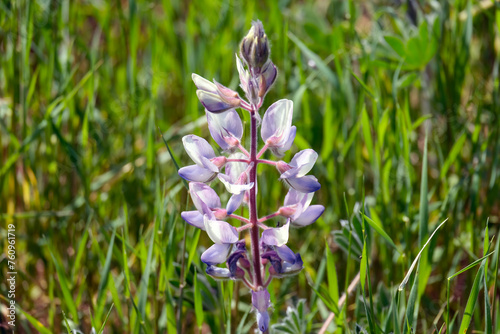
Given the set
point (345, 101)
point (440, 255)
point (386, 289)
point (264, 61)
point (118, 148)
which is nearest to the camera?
point (264, 61)

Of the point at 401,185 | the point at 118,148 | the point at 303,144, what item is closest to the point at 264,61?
the point at 303,144

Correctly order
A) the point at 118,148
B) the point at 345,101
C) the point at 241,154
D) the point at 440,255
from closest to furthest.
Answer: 1. the point at 241,154
2. the point at 440,255
3. the point at 345,101
4. the point at 118,148

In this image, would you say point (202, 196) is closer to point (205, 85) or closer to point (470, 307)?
point (205, 85)

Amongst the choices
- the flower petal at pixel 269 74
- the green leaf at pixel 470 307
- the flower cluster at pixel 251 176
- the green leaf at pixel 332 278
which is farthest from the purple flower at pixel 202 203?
the green leaf at pixel 470 307

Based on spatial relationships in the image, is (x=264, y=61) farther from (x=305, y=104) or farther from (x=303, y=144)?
(x=305, y=104)

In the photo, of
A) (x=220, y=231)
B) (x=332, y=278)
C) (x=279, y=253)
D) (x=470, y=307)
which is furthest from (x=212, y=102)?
(x=470, y=307)

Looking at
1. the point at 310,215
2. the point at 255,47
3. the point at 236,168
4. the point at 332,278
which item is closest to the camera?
the point at 255,47
